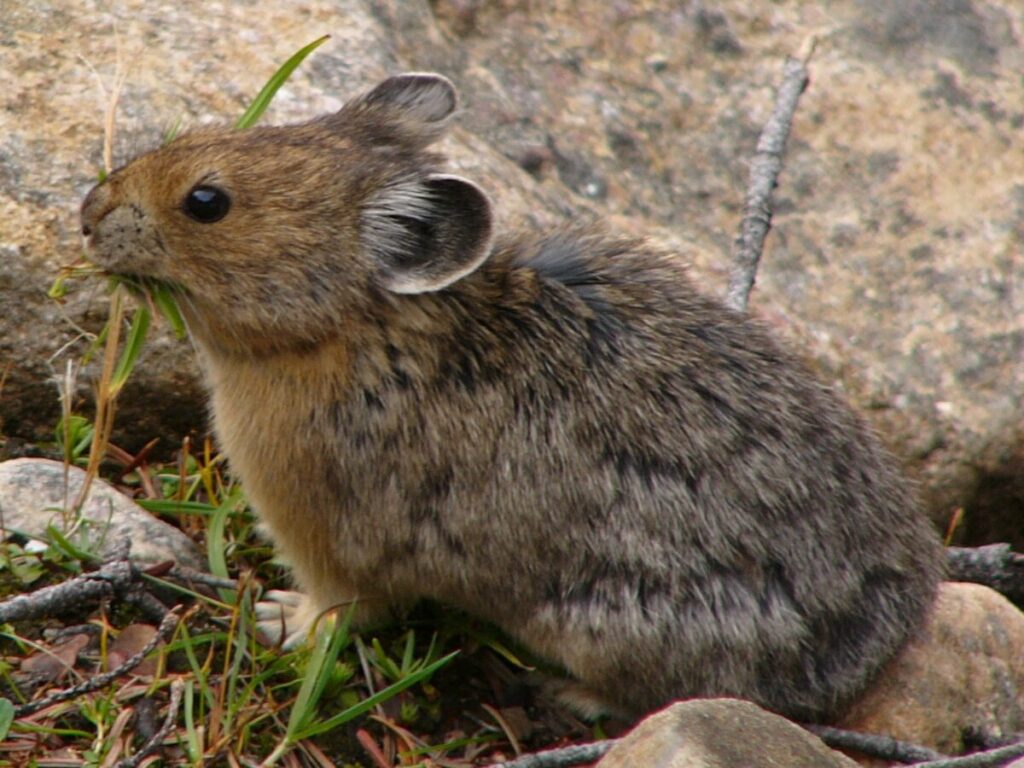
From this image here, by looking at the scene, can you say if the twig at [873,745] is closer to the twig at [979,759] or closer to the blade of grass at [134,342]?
the twig at [979,759]

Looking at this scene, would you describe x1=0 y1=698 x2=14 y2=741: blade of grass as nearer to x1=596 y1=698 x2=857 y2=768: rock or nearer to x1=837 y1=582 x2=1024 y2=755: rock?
x1=596 y1=698 x2=857 y2=768: rock

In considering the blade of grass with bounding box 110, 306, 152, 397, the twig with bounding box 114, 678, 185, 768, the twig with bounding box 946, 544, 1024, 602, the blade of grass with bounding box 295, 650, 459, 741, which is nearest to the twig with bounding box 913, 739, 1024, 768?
the blade of grass with bounding box 295, 650, 459, 741

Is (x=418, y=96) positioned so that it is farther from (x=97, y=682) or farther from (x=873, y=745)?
(x=873, y=745)

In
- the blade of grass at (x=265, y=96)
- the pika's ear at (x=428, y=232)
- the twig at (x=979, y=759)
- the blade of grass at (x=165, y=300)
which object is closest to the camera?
the twig at (x=979, y=759)

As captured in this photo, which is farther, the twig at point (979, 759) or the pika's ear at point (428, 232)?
the pika's ear at point (428, 232)

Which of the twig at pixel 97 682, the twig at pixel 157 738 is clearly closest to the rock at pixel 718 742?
→ the twig at pixel 157 738
